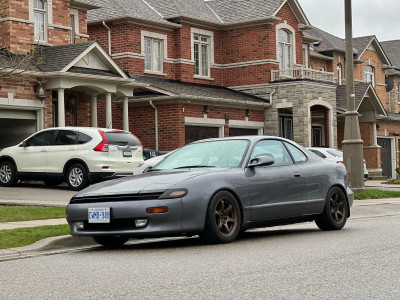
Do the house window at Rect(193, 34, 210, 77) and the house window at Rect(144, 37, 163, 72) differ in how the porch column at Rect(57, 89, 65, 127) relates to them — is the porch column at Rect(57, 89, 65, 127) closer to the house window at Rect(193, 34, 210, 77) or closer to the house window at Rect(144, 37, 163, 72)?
the house window at Rect(144, 37, 163, 72)

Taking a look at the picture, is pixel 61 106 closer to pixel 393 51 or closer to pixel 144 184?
pixel 144 184

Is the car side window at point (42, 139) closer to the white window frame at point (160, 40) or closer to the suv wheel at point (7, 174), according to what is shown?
the suv wheel at point (7, 174)

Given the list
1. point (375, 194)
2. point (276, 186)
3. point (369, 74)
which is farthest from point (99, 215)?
point (369, 74)

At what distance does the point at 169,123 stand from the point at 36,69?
7.36 metres

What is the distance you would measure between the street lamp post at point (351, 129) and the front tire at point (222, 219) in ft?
33.0

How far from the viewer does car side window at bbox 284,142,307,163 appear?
36.8 feet

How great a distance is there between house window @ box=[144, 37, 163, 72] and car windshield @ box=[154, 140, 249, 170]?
2199 centimetres

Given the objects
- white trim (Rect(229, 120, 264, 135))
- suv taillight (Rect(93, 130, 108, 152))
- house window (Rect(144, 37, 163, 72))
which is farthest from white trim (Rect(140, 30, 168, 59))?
suv taillight (Rect(93, 130, 108, 152))

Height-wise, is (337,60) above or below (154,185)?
above

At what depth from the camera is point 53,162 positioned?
2073 cm

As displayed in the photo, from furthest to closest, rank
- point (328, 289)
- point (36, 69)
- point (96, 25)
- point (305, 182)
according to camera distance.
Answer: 1. point (96, 25)
2. point (36, 69)
3. point (305, 182)
4. point (328, 289)

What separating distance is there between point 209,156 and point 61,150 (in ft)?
35.5

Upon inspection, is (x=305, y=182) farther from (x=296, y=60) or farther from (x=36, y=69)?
(x=296, y=60)

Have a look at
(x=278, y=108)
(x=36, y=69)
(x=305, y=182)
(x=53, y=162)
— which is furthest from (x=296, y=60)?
(x=305, y=182)
